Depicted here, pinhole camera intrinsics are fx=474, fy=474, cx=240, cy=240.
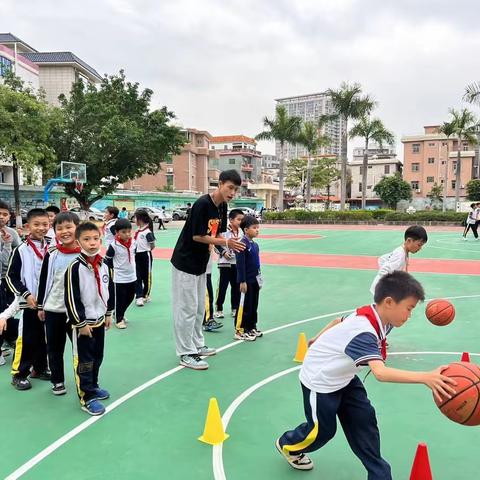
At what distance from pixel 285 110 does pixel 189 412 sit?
127ft

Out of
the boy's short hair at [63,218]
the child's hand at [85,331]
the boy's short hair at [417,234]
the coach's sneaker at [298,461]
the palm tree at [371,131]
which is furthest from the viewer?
the palm tree at [371,131]

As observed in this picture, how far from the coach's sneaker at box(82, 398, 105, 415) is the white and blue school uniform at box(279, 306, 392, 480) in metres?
1.91

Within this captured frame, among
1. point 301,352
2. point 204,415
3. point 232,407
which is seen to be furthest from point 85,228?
point 301,352

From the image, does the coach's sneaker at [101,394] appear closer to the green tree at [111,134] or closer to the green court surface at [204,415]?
the green court surface at [204,415]

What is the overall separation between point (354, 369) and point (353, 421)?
34cm

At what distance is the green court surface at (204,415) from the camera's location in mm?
3158

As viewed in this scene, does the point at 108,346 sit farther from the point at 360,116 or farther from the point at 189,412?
the point at 360,116

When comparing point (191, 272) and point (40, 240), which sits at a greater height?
point (40, 240)

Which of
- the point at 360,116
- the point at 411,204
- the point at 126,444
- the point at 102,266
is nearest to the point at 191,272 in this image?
the point at 102,266

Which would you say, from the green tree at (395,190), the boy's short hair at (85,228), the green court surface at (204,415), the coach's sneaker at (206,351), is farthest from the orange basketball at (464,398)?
the green tree at (395,190)

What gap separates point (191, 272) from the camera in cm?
499

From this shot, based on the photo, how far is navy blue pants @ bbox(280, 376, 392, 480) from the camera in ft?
8.67

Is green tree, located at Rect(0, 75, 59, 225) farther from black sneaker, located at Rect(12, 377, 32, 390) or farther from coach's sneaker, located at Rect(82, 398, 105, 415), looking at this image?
coach's sneaker, located at Rect(82, 398, 105, 415)

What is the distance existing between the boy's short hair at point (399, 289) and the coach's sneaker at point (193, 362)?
2.87 m
